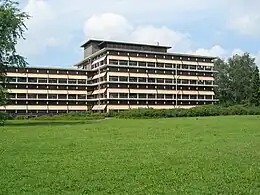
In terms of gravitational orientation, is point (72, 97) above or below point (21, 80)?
below

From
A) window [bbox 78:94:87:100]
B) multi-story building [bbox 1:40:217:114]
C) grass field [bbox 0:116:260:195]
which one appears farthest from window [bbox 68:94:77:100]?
grass field [bbox 0:116:260:195]

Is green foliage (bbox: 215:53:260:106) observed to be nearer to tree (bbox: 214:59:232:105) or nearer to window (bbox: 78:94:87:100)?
tree (bbox: 214:59:232:105)

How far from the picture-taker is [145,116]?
73812 mm

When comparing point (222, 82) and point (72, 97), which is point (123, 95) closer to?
point (72, 97)

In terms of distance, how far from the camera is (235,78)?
111500 mm

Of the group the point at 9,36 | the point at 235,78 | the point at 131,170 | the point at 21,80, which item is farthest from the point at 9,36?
the point at 235,78

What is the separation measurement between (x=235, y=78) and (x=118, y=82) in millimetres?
34820

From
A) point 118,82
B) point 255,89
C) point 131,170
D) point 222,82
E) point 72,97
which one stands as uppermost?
point 222,82

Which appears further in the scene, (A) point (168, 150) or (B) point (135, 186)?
(A) point (168, 150)

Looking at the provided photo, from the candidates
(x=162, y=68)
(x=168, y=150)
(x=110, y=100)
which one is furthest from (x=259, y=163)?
(x=162, y=68)

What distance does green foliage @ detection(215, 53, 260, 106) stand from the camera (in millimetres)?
109875

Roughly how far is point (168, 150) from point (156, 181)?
6.78m

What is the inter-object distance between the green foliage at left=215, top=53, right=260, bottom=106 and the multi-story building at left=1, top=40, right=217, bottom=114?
5019 mm

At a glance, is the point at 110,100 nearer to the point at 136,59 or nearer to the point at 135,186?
the point at 136,59
